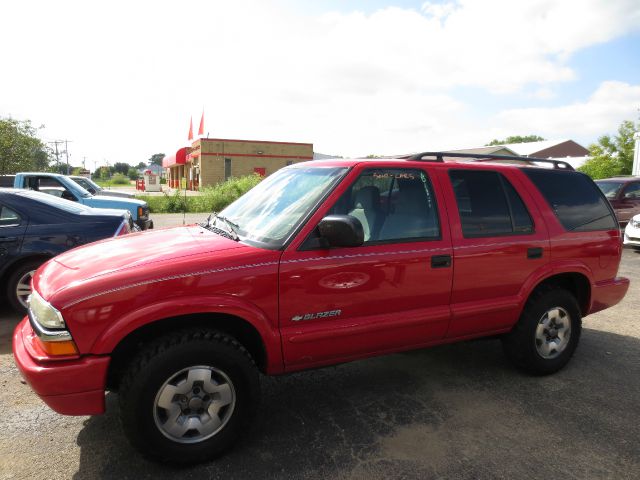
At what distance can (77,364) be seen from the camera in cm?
240

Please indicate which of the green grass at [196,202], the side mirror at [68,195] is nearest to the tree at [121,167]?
the green grass at [196,202]

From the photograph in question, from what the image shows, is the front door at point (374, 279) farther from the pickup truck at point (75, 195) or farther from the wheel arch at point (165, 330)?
the pickup truck at point (75, 195)

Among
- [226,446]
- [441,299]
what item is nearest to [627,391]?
[441,299]

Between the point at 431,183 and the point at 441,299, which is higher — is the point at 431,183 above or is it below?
above

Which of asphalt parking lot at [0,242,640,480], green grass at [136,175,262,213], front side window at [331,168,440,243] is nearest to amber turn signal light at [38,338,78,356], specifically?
asphalt parking lot at [0,242,640,480]

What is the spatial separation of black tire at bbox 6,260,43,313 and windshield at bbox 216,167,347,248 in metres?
3.07

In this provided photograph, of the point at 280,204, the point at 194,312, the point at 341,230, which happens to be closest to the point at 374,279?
the point at 341,230

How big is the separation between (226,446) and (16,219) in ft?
14.2

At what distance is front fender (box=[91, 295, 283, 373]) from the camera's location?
242 cm

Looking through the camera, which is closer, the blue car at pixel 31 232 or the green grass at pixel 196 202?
the blue car at pixel 31 232

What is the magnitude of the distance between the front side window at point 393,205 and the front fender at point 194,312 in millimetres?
897

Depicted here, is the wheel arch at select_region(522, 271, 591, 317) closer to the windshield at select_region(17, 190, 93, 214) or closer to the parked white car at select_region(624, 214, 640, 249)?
the windshield at select_region(17, 190, 93, 214)

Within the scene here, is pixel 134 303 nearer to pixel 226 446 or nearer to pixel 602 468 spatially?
pixel 226 446

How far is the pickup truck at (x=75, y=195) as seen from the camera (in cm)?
1032
